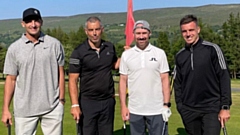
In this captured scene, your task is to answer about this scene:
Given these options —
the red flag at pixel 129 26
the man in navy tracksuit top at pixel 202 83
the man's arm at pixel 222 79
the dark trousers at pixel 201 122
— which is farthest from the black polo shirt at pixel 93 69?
the red flag at pixel 129 26

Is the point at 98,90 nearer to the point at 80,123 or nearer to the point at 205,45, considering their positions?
the point at 80,123

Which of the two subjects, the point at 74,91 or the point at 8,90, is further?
the point at 74,91

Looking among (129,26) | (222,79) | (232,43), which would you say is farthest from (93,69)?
(232,43)

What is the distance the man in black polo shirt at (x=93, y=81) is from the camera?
18.8 feet

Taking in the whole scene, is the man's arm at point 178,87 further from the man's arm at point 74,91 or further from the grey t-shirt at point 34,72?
the grey t-shirt at point 34,72

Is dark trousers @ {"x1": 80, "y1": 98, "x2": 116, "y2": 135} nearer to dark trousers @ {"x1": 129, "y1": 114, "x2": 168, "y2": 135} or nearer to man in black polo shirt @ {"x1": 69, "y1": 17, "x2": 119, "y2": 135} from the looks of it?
man in black polo shirt @ {"x1": 69, "y1": 17, "x2": 119, "y2": 135}

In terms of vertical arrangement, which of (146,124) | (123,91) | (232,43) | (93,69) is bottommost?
(146,124)

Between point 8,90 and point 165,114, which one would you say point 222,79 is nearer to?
point 165,114

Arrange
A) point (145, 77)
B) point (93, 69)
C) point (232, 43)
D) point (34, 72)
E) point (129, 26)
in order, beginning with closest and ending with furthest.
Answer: point (34, 72), point (145, 77), point (93, 69), point (129, 26), point (232, 43)

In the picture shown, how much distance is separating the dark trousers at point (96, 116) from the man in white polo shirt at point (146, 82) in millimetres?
409

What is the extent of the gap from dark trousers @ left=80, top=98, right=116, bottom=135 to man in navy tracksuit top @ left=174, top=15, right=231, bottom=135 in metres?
1.19

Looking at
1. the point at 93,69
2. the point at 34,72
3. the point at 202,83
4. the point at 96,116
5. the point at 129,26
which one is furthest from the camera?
the point at 129,26

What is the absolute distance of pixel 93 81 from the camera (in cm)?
579

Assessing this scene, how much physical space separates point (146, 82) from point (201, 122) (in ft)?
3.27
